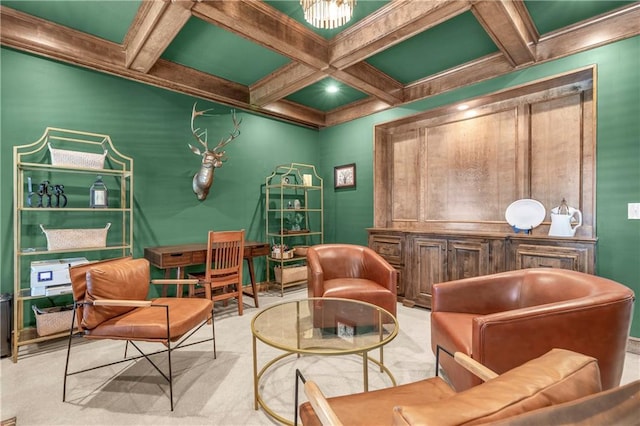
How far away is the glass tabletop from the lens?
1672mm

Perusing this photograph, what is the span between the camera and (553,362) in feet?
2.47

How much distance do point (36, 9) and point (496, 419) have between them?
3.98m

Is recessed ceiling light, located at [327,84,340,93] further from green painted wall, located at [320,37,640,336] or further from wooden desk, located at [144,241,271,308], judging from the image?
wooden desk, located at [144,241,271,308]

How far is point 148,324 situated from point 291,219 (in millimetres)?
2951

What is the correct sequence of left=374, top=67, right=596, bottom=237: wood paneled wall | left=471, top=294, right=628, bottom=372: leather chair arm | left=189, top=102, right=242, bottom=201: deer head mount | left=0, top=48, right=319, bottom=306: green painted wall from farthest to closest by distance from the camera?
left=189, top=102, right=242, bottom=201: deer head mount, left=374, top=67, right=596, bottom=237: wood paneled wall, left=0, top=48, right=319, bottom=306: green painted wall, left=471, top=294, right=628, bottom=372: leather chair arm

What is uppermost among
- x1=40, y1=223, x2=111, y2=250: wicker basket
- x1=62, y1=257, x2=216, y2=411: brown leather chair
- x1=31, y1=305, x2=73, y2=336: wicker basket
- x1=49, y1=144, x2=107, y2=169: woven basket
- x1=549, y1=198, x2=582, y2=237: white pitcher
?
x1=49, y1=144, x2=107, y2=169: woven basket

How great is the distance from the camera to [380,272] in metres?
2.88

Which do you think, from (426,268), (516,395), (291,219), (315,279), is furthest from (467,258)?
(516,395)

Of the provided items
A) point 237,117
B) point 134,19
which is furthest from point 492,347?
point 237,117

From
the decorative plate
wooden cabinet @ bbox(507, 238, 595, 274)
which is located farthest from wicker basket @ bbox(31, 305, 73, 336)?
the decorative plate

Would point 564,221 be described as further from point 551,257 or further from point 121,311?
point 121,311

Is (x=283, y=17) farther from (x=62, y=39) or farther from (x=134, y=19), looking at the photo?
(x=62, y=39)

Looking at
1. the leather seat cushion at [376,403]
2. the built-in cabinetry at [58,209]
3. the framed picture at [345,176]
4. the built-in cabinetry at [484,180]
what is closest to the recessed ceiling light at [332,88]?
the built-in cabinetry at [484,180]

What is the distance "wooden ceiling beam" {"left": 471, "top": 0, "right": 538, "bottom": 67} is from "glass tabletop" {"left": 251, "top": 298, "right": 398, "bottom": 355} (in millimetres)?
2363
